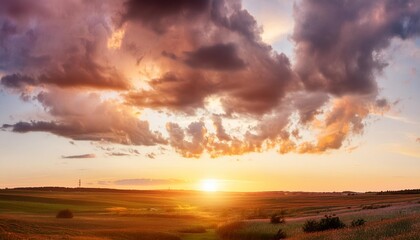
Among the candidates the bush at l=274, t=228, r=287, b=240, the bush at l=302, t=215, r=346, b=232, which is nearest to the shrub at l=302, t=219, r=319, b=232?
the bush at l=302, t=215, r=346, b=232

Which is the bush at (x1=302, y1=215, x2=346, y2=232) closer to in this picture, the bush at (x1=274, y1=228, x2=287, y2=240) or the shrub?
the shrub

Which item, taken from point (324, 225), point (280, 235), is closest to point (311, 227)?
point (324, 225)

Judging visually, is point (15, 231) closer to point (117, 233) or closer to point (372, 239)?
point (117, 233)

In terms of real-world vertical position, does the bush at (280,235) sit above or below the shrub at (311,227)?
below

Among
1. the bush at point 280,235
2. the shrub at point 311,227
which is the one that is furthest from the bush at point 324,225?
the bush at point 280,235

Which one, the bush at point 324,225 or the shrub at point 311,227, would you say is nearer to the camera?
the bush at point 324,225

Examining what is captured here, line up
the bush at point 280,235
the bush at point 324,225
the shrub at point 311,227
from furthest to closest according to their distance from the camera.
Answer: the bush at point 280,235
the shrub at point 311,227
the bush at point 324,225

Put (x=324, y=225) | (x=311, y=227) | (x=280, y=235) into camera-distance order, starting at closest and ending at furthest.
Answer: (x=324, y=225) → (x=311, y=227) → (x=280, y=235)

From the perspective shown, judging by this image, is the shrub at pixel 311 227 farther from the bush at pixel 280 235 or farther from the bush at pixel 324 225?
the bush at pixel 280 235

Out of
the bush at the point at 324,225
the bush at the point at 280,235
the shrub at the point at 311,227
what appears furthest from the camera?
the bush at the point at 280,235

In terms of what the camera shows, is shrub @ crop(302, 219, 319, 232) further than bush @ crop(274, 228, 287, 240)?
No

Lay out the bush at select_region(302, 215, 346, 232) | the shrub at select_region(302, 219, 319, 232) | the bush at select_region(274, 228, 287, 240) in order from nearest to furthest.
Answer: the bush at select_region(302, 215, 346, 232) < the shrub at select_region(302, 219, 319, 232) < the bush at select_region(274, 228, 287, 240)

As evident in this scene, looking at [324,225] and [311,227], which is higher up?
[324,225]

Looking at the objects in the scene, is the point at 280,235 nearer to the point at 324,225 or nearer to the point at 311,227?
the point at 311,227
